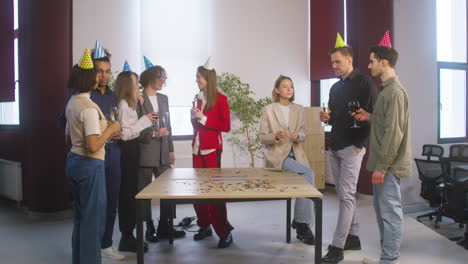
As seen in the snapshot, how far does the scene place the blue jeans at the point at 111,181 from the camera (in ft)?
11.0

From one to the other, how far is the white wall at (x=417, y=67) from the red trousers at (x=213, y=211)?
301 centimetres

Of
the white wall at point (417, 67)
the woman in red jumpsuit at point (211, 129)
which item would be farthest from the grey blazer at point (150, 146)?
the white wall at point (417, 67)

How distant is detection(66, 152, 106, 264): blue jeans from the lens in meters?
2.63

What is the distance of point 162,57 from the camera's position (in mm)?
5910

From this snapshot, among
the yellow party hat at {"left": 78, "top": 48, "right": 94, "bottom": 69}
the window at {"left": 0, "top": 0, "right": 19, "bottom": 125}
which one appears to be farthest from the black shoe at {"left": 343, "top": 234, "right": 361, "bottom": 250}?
the window at {"left": 0, "top": 0, "right": 19, "bottom": 125}

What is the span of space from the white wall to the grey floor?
1183 millimetres

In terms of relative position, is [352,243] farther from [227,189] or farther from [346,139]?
[227,189]

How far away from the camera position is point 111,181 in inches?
134

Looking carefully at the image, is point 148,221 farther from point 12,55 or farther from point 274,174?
point 12,55

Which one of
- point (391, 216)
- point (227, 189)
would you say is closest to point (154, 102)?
point (227, 189)

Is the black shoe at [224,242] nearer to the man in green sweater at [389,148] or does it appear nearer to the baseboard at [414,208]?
the man in green sweater at [389,148]

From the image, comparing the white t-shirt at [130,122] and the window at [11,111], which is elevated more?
the window at [11,111]

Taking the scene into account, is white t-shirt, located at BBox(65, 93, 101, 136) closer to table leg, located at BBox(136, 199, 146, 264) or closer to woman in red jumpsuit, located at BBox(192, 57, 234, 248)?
table leg, located at BBox(136, 199, 146, 264)

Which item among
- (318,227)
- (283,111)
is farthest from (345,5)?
(318,227)
